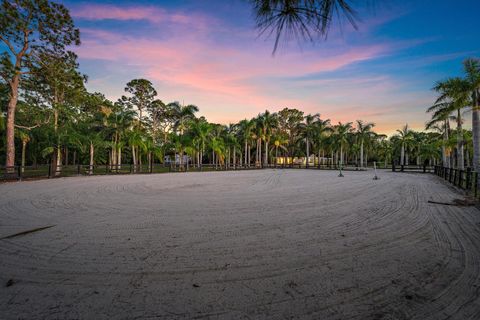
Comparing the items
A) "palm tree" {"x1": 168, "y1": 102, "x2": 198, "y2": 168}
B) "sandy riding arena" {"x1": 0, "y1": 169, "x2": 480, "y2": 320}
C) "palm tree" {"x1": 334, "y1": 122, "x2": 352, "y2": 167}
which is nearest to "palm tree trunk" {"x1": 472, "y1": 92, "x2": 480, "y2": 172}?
"sandy riding arena" {"x1": 0, "y1": 169, "x2": 480, "y2": 320}

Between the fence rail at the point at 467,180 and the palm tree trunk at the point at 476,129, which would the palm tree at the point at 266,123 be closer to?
the fence rail at the point at 467,180

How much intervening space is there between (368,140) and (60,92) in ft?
170

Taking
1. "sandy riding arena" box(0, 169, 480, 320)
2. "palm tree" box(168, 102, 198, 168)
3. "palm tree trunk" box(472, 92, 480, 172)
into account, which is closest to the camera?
"sandy riding arena" box(0, 169, 480, 320)

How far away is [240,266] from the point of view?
109 inches

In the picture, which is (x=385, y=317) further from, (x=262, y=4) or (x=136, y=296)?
(x=262, y=4)

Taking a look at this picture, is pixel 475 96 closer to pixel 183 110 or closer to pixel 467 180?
pixel 467 180

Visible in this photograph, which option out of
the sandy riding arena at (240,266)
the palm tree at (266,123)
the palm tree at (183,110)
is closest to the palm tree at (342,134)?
the palm tree at (266,123)

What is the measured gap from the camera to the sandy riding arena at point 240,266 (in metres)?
1.97

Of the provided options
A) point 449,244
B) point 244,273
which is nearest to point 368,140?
point 449,244

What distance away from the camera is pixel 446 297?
216 cm

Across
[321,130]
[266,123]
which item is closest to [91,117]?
[266,123]

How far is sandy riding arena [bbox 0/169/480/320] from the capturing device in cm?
197

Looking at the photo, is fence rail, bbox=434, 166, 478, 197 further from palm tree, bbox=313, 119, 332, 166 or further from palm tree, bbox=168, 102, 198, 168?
palm tree, bbox=313, 119, 332, 166

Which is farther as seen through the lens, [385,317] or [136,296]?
[136,296]
